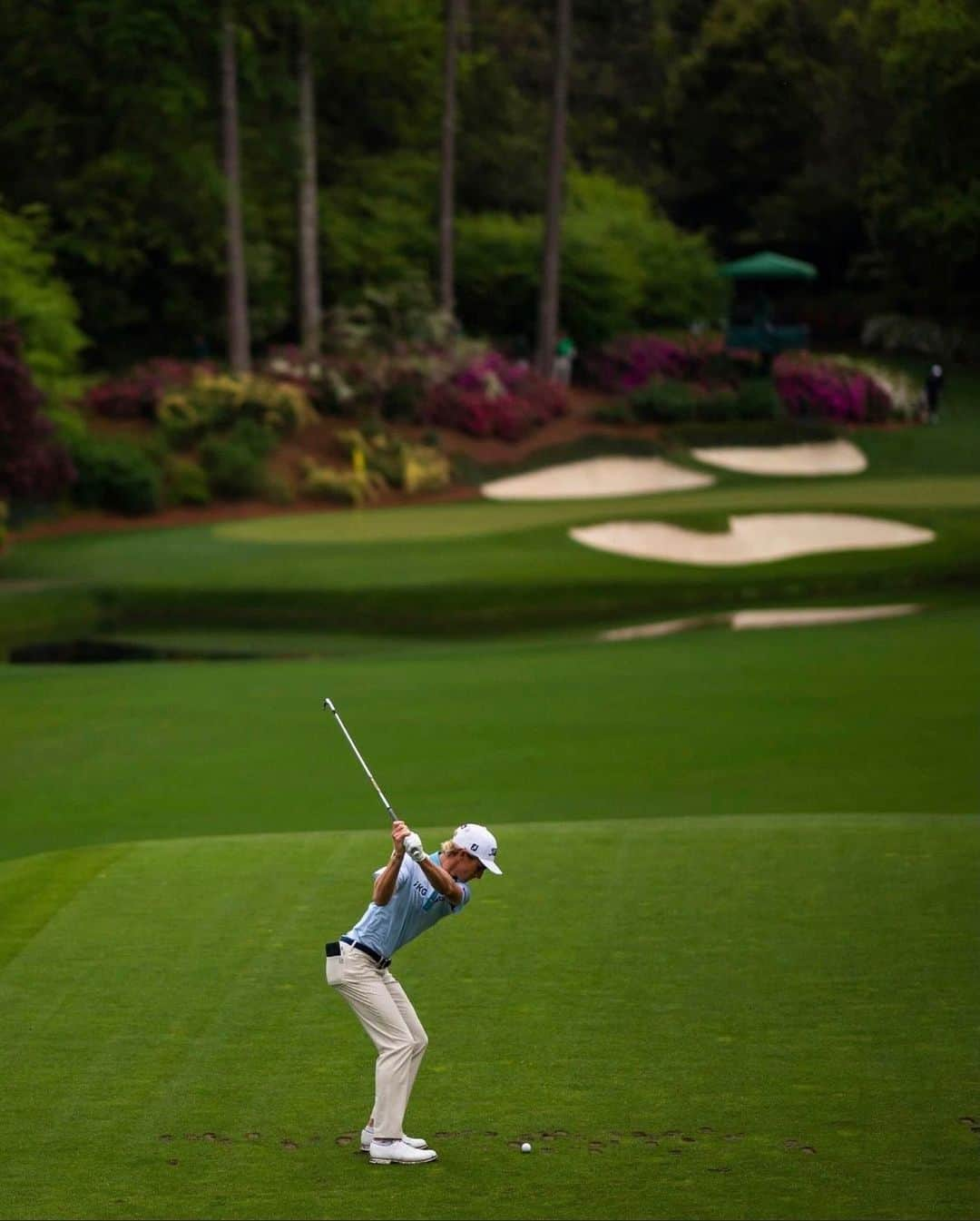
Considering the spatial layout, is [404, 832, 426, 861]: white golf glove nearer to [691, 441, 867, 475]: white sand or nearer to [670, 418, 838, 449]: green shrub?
[691, 441, 867, 475]: white sand

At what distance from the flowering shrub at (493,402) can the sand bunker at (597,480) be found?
2.46m

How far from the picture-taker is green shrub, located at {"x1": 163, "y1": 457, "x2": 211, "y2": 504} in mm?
45125

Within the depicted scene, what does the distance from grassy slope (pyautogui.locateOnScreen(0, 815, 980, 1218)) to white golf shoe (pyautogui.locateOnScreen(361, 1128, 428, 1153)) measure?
0.26ft

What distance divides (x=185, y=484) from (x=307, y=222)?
41.2ft

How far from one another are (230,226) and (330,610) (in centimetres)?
2030

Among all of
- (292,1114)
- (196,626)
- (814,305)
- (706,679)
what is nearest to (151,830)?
(292,1114)

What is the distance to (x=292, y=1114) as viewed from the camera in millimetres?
10547

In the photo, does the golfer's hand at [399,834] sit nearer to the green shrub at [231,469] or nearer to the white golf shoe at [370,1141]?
the white golf shoe at [370,1141]

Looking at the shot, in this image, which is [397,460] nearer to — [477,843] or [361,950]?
[361,950]

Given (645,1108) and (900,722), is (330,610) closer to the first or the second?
(900,722)

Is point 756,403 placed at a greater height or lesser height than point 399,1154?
lesser

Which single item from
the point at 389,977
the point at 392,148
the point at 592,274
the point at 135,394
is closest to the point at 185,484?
the point at 135,394

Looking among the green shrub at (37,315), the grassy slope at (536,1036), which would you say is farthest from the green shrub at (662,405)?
the grassy slope at (536,1036)

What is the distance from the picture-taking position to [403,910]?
9758 millimetres
